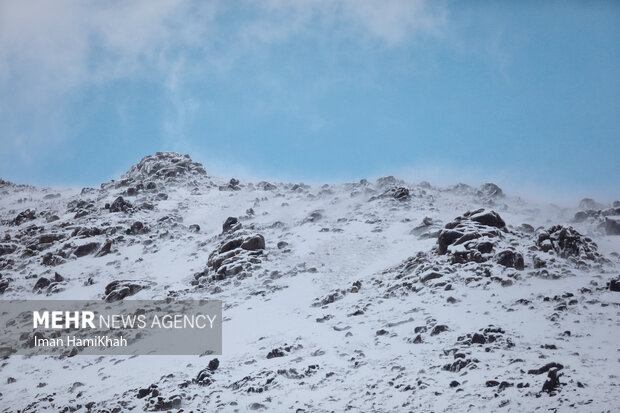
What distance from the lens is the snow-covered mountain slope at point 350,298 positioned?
1595cm

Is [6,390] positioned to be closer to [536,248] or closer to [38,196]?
[536,248]

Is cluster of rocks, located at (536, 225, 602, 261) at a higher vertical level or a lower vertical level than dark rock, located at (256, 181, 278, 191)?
lower

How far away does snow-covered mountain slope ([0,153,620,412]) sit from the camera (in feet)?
52.3

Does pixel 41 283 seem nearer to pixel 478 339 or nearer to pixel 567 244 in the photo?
pixel 478 339

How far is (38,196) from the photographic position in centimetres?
6706

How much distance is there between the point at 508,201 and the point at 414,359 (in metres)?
38.6

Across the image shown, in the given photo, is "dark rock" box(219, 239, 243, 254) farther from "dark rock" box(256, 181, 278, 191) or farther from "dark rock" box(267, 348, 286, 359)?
"dark rock" box(256, 181, 278, 191)

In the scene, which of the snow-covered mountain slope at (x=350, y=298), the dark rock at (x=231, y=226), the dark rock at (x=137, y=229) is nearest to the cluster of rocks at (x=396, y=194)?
the snow-covered mountain slope at (x=350, y=298)

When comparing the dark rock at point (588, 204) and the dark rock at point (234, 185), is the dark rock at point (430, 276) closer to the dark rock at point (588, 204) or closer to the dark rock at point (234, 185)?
the dark rock at point (588, 204)

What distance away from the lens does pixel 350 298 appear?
26.4 metres

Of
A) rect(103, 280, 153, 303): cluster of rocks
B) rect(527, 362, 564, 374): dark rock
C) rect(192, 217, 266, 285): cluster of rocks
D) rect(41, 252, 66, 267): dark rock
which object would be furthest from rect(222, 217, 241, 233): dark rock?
rect(527, 362, 564, 374): dark rock

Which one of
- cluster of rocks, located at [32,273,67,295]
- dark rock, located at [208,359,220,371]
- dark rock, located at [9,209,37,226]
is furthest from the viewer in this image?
dark rock, located at [9,209,37,226]

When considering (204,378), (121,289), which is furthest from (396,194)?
(204,378)

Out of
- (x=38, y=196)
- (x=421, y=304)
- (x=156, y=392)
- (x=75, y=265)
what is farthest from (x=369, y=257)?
(x=38, y=196)
